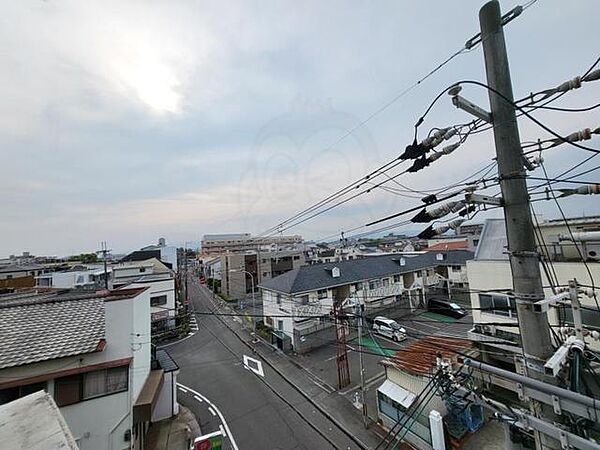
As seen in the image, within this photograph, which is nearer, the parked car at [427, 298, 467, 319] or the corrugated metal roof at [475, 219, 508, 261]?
the corrugated metal roof at [475, 219, 508, 261]

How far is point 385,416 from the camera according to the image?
10859 mm

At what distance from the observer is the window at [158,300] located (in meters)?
24.7

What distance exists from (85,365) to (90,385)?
0.67m

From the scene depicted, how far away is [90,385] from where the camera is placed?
8.40 meters

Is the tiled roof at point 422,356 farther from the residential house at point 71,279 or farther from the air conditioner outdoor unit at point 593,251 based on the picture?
the residential house at point 71,279

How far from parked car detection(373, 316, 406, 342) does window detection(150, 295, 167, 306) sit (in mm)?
19194

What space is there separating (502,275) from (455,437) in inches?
308

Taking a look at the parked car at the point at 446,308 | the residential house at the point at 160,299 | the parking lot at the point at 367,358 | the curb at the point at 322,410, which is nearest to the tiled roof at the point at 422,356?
the parking lot at the point at 367,358

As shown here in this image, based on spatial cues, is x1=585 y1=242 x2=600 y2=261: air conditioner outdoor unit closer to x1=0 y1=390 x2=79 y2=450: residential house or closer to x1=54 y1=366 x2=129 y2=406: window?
x1=0 y1=390 x2=79 y2=450: residential house

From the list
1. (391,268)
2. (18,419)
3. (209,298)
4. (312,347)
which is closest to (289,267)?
(209,298)

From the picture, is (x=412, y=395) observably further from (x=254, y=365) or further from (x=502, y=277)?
(x=254, y=365)

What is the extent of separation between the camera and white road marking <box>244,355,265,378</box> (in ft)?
54.6

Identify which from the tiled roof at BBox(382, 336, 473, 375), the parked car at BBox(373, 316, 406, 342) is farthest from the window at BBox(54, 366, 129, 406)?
the parked car at BBox(373, 316, 406, 342)

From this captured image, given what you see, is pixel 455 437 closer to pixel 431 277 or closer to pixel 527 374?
pixel 527 374
